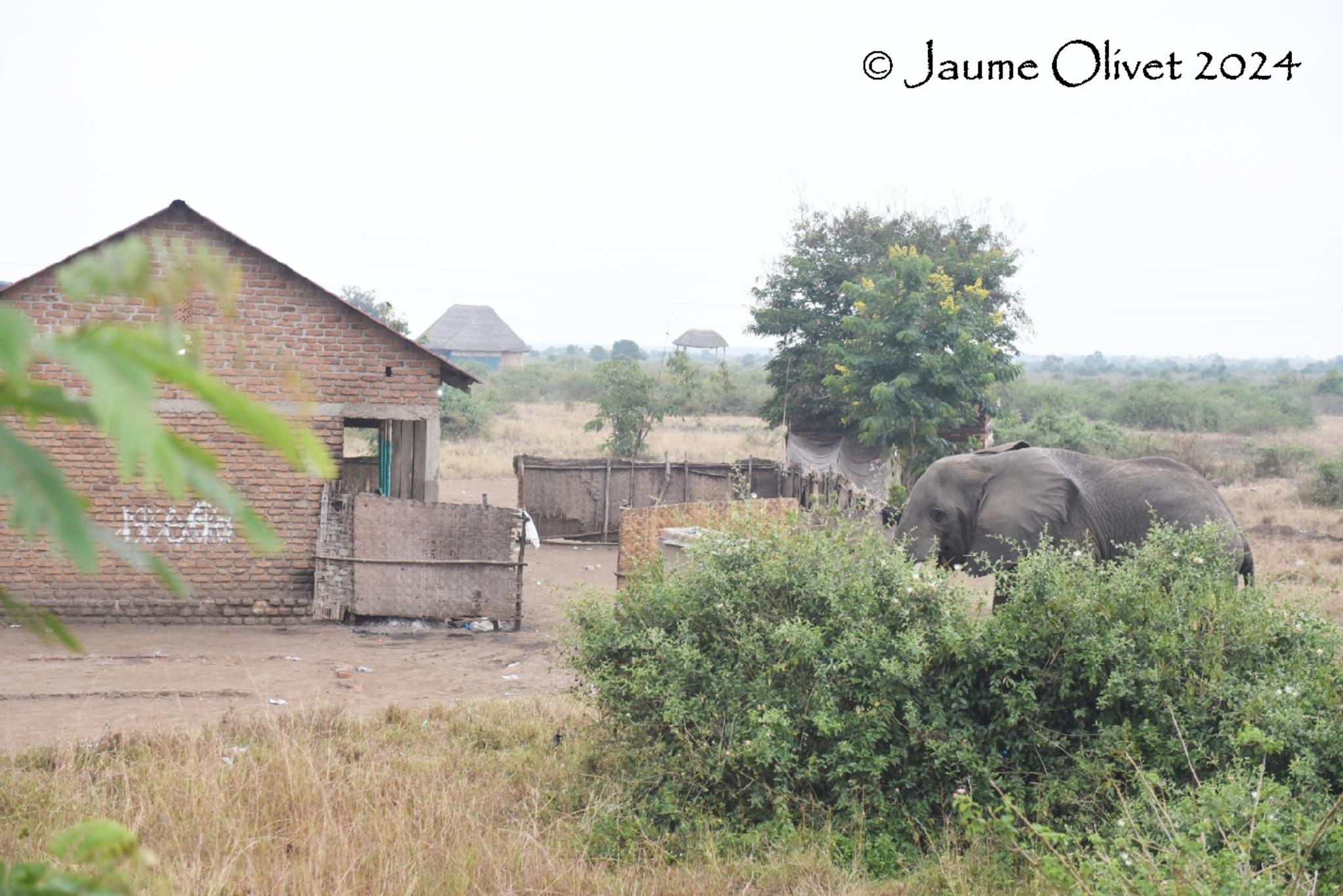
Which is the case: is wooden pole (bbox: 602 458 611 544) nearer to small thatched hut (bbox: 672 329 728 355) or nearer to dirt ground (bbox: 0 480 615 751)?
dirt ground (bbox: 0 480 615 751)

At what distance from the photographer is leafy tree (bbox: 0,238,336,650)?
899 millimetres

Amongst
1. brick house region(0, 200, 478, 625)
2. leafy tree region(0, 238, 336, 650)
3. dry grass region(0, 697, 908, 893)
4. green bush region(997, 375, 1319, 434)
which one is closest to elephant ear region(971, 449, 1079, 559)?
dry grass region(0, 697, 908, 893)

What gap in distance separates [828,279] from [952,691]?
2087 centimetres

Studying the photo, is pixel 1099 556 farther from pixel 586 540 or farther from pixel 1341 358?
pixel 1341 358

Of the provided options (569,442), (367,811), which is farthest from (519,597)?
(569,442)

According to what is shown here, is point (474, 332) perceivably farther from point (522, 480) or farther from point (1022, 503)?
point (1022, 503)

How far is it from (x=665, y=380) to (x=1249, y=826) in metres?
25.3

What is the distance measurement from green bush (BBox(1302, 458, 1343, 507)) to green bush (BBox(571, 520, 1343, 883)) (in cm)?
1866

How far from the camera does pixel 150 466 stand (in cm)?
91

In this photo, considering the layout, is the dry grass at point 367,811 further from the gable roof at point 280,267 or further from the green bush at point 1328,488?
→ the green bush at point 1328,488

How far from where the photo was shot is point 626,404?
28.3m

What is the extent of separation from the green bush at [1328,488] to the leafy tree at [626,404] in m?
14.3

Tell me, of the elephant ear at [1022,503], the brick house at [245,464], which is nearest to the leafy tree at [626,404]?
the brick house at [245,464]

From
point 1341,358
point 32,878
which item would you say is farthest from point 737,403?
point 1341,358
